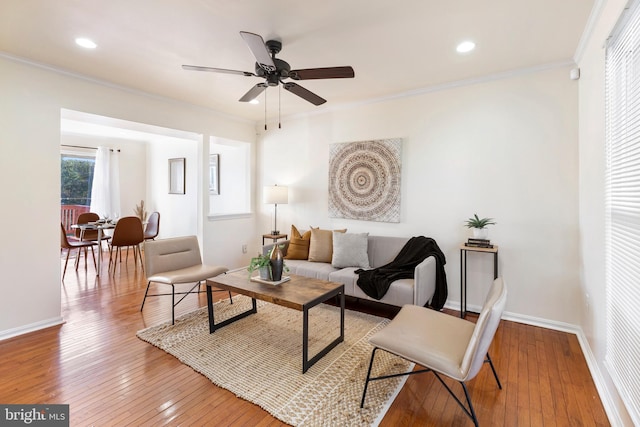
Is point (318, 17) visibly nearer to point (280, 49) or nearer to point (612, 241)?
point (280, 49)

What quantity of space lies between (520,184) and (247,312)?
3.16 m

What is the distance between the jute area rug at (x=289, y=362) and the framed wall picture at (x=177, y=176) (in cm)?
398

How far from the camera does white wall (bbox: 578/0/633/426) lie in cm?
197

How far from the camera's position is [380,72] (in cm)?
318

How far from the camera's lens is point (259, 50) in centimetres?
202

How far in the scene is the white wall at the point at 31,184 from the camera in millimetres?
2793

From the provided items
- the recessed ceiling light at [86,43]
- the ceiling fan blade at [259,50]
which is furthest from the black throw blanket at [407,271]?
the recessed ceiling light at [86,43]

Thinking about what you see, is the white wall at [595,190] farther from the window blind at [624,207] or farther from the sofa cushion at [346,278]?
the sofa cushion at [346,278]

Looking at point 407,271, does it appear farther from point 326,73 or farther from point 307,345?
point 326,73

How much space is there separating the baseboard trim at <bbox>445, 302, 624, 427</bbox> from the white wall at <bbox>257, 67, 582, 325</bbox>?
49 millimetres

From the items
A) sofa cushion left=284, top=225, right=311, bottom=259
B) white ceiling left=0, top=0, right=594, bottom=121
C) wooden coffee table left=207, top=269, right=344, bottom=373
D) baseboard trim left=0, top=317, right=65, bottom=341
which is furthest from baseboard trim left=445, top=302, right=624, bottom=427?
baseboard trim left=0, top=317, right=65, bottom=341

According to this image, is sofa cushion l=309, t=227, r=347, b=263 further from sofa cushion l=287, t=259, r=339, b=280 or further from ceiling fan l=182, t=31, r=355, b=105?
ceiling fan l=182, t=31, r=355, b=105

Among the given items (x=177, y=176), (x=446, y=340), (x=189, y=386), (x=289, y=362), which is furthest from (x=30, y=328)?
(x=177, y=176)

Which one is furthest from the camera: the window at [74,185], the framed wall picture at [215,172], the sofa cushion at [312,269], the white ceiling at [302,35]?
the window at [74,185]
